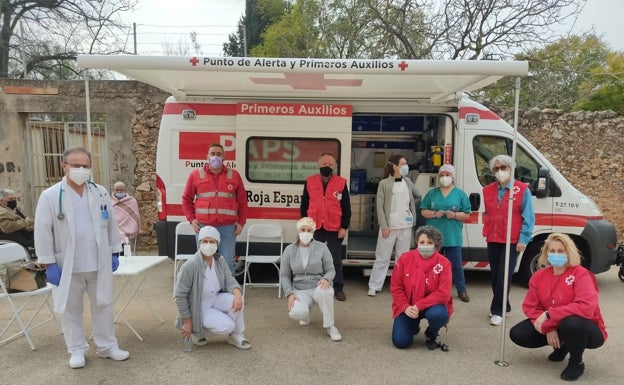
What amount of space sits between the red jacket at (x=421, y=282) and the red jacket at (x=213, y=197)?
1993mm

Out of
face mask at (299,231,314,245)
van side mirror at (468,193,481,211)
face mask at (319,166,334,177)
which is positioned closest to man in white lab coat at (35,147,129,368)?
face mask at (299,231,314,245)

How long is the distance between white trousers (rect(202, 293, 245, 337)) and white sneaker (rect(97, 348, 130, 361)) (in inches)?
26.0

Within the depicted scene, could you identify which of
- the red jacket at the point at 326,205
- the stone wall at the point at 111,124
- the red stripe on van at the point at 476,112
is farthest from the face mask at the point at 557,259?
the stone wall at the point at 111,124

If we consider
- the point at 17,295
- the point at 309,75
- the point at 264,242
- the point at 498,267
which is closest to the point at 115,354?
the point at 17,295

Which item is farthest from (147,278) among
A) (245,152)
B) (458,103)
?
(458,103)

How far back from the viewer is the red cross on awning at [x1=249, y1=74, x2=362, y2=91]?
14.4 feet

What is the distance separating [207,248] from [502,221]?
285 centimetres

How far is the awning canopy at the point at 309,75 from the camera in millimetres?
3646

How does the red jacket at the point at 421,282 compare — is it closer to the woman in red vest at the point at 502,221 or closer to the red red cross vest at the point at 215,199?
the woman in red vest at the point at 502,221

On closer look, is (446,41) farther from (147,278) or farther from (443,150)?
(147,278)

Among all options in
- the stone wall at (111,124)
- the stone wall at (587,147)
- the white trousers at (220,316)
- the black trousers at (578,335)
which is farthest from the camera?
the stone wall at (587,147)

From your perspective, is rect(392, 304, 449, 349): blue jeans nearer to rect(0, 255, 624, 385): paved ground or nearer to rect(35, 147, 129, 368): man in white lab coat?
rect(0, 255, 624, 385): paved ground

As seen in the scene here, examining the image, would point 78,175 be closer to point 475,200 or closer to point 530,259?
Answer: point 475,200

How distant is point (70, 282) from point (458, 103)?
15.0 feet
